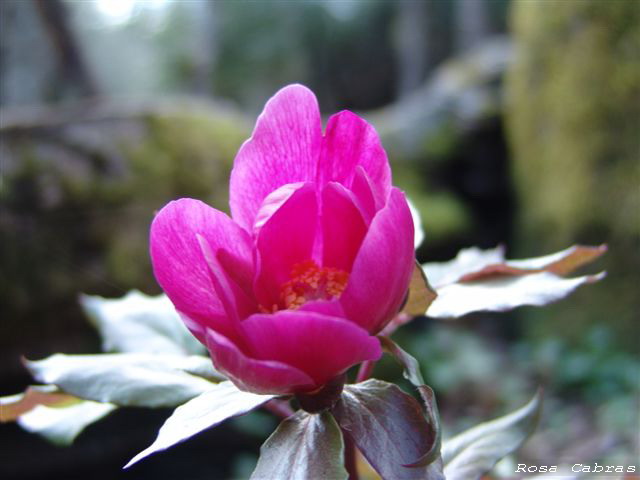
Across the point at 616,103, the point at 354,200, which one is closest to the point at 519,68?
the point at 616,103

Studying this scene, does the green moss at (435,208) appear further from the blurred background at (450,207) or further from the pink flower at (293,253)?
the pink flower at (293,253)

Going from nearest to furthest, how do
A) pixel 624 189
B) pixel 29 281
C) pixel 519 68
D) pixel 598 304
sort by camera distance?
pixel 29 281 → pixel 624 189 → pixel 598 304 → pixel 519 68

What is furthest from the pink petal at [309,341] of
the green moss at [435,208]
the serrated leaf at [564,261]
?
the green moss at [435,208]

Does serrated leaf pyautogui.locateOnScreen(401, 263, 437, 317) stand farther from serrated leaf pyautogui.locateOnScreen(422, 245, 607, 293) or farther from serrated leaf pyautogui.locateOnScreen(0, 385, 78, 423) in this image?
serrated leaf pyautogui.locateOnScreen(0, 385, 78, 423)

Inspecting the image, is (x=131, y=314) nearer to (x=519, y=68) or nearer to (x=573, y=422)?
(x=573, y=422)

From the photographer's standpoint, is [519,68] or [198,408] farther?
[519,68]

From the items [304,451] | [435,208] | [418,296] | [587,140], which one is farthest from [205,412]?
[435,208]

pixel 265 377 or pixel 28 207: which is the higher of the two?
pixel 265 377
